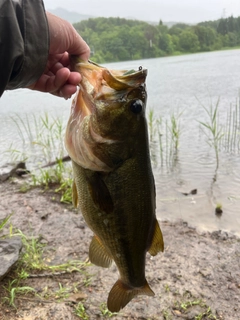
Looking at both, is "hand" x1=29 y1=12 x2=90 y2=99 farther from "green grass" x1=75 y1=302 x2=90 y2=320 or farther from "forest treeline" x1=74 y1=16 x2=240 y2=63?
"forest treeline" x1=74 y1=16 x2=240 y2=63

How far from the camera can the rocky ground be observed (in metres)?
3.37

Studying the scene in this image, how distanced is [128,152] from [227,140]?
330 inches

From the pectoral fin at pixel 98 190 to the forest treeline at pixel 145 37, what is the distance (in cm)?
871

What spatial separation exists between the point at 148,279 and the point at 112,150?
242cm

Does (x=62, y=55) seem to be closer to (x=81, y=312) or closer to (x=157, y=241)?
(x=157, y=241)

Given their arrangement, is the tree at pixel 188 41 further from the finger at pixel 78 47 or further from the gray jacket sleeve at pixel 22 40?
the gray jacket sleeve at pixel 22 40

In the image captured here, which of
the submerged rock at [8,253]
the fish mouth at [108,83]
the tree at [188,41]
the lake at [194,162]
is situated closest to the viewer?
the fish mouth at [108,83]

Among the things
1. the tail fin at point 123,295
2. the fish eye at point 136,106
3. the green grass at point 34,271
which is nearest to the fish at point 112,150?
the fish eye at point 136,106

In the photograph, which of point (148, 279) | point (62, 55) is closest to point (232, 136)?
point (148, 279)

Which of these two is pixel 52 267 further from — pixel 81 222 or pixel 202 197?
pixel 202 197

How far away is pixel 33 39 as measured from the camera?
6.75 feet

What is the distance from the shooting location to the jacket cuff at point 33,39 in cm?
202

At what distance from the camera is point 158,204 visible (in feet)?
21.2

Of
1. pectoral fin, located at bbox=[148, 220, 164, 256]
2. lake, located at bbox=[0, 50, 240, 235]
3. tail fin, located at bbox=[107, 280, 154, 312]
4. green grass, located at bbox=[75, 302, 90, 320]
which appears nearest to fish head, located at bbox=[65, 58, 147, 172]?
pectoral fin, located at bbox=[148, 220, 164, 256]
